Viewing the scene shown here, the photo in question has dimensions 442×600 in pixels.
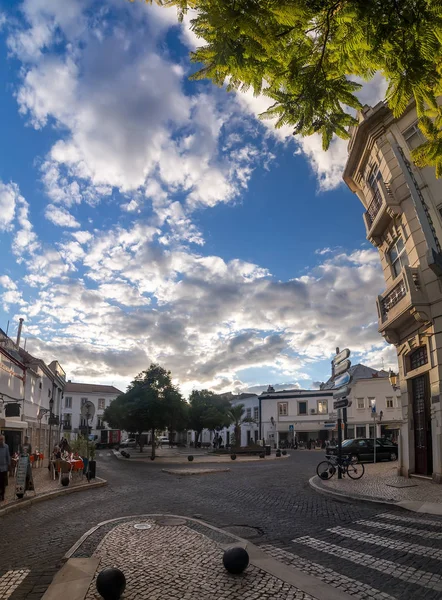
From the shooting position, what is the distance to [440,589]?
520 centimetres

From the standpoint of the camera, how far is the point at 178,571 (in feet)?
19.2

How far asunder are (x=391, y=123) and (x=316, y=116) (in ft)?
43.7

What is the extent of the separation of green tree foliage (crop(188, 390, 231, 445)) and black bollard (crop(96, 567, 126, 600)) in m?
52.3

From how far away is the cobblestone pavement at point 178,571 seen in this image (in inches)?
198

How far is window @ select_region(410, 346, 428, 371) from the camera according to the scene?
648 inches

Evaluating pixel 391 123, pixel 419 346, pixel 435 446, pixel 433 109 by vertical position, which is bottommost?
pixel 435 446

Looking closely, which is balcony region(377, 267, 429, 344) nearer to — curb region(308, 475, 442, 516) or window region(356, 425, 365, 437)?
curb region(308, 475, 442, 516)

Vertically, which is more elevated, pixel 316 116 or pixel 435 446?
pixel 316 116

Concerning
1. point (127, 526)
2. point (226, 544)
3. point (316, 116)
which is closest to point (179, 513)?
point (127, 526)

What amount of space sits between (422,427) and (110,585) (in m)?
14.7

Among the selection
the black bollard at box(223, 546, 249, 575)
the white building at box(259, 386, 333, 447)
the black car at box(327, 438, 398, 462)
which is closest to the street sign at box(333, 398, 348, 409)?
the black car at box(327, 438, 398, 462)

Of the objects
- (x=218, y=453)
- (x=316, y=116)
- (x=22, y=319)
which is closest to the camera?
(x=316, y=116)

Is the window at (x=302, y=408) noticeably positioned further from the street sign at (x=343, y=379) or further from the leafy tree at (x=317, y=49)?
the leafy tree at (x=317, y=49)

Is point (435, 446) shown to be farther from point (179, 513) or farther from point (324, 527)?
point (179, 513)
